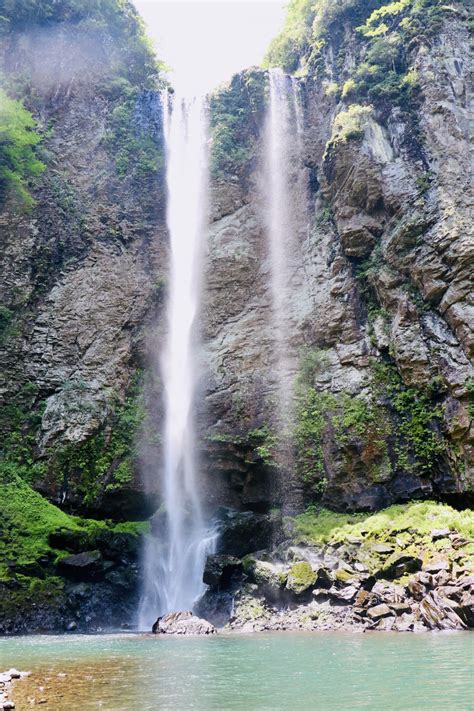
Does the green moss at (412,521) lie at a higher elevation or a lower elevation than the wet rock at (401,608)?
higher

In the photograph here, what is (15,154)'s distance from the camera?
72.0 feet

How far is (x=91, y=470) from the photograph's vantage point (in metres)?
18.3

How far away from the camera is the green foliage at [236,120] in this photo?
2602 centimetres

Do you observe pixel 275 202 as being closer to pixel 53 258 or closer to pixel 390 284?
pixel 390 284

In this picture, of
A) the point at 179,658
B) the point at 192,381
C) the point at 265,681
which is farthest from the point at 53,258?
the point at 265,681

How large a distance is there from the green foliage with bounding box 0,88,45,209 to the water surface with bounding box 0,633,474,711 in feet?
56.7

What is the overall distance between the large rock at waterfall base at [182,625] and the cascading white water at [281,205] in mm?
7584

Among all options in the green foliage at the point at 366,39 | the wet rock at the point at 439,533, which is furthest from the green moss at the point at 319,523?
the green foliage at the point at 366,39

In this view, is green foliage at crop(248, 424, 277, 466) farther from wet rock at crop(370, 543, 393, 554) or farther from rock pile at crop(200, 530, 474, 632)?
wet rock at crop(370, 543, 393, 554)

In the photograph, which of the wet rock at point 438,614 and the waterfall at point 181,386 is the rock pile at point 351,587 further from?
the waterfall at point 181,386

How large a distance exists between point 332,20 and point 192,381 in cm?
1917

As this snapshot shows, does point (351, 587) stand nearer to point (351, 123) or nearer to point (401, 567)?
point (401, 567)

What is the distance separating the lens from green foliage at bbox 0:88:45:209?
70.4 ft

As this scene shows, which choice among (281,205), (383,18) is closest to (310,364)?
(281,205)
